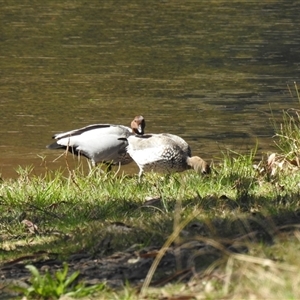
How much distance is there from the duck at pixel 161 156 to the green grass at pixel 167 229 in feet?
0.63

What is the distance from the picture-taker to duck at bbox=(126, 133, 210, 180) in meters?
9.24

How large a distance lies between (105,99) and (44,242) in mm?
9043

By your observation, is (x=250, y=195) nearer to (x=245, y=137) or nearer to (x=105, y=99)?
(x=245, y=137)

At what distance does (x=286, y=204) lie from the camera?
6.32 metres

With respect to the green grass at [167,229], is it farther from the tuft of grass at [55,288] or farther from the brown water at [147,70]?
the brown water at [147,70]

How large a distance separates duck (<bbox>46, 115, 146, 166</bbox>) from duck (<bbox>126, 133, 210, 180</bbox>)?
2.69 feet

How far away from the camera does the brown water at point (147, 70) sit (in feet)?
43.0

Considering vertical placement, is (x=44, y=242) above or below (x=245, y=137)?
above

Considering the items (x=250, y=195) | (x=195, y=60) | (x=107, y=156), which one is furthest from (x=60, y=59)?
(x=250, y=195)

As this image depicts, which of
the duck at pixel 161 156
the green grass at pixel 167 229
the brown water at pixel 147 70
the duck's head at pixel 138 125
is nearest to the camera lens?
the green grass at pixel 167 229

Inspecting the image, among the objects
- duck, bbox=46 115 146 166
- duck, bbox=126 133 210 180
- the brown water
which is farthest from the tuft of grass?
the brown water

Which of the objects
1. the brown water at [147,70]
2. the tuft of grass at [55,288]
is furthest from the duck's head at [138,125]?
the tuft of grass at [55,288]

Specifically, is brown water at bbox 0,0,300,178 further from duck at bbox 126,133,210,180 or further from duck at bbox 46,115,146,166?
duck at bbox 126,133,210,180

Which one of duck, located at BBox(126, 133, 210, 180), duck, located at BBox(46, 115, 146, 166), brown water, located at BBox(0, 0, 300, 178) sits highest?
duck, located at BBox(126, 133, 210, 180)
